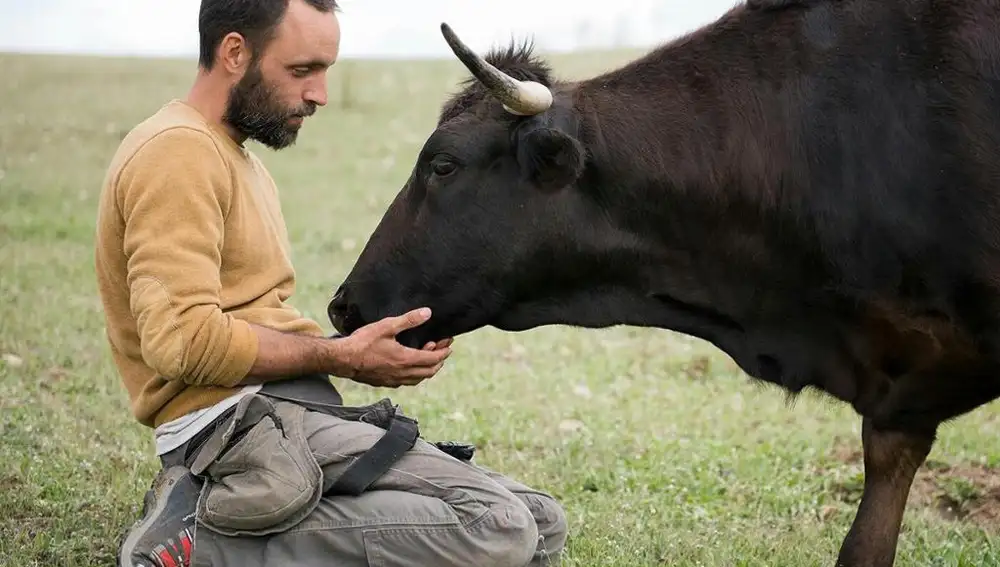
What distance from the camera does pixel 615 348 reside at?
31.9ft

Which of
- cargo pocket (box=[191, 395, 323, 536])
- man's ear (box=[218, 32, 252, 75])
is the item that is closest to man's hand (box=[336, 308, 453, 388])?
cargo pocket (box=[191, 395, 323, 536])

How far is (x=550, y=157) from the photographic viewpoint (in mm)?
4570

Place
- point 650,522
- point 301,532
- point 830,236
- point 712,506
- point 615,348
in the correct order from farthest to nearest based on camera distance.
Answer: point 615,348
point 712,506
point 650,522
point 830,236
point 301,532

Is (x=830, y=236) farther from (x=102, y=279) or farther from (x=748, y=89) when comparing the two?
(x=102, y=279)

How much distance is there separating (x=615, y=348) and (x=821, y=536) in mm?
3989

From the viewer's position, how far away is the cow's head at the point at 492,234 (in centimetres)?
470

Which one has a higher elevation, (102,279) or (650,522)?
(102,279)

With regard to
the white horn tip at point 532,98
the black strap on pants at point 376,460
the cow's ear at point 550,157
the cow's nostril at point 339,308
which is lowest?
the black strap on pants at point 376,460

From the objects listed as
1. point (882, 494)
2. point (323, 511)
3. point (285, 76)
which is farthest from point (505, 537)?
point (285, 76)

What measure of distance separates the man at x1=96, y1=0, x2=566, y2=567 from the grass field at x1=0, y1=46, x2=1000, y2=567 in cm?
90

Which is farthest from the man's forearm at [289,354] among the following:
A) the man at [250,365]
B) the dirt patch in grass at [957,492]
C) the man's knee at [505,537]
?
the dirt patch in grass at [957,492]

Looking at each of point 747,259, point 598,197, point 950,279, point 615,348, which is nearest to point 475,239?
point 598,197

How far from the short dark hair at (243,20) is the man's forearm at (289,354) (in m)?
1.00

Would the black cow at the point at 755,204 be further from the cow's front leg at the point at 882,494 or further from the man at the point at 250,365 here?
the man at the point at 250,365
